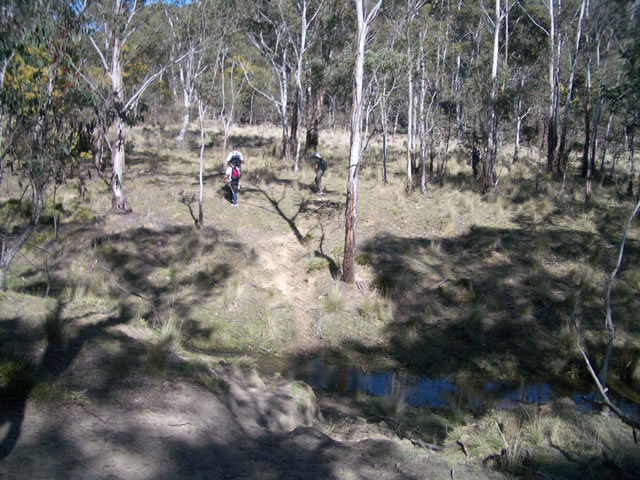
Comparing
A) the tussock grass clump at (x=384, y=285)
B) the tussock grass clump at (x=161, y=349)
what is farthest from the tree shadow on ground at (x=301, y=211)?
the tussock grass clump at (x=161, y=349)

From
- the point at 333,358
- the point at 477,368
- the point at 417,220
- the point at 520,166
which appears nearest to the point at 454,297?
the point at 477,368

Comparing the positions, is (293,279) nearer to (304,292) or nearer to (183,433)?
(304,292)

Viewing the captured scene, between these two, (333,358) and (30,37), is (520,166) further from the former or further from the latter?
(30,37)

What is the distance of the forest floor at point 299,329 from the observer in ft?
16.1

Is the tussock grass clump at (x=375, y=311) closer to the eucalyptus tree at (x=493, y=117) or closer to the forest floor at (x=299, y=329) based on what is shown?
the forest floor at (x=299, y=329)

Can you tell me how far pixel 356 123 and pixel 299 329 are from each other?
14.1ft

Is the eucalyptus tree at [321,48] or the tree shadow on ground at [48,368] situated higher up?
the eucalyptus tree at [321,48]

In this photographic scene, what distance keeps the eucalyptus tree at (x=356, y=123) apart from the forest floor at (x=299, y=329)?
0.67 metres

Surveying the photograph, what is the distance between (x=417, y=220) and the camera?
15.9m

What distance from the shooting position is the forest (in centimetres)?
510

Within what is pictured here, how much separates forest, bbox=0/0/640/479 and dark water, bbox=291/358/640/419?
5 centimetres

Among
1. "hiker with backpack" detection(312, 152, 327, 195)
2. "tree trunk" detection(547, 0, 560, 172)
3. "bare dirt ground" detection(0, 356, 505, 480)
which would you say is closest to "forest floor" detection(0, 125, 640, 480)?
"bare dirt ground" detection(0, 356, 505, 480)

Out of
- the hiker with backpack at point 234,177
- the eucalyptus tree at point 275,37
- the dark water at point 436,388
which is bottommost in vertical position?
the dark water at point 436,388

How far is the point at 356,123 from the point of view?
1104 cm
